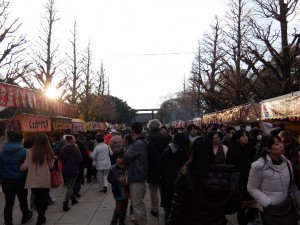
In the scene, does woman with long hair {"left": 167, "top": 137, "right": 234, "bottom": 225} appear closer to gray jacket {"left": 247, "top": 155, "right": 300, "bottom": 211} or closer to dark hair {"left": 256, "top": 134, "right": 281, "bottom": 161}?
gray jacket {"left": 247, "top": 155, "right": 300, "bottom": 211}

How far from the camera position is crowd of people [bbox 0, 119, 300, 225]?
8.63ft

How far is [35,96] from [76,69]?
Answer: 731 inches

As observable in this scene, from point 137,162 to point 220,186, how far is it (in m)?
2.77

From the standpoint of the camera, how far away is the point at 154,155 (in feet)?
19.1

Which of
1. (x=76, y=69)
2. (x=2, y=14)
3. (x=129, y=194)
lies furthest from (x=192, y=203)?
(x=76, y=69)

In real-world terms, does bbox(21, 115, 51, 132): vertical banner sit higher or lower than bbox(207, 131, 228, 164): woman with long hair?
higher

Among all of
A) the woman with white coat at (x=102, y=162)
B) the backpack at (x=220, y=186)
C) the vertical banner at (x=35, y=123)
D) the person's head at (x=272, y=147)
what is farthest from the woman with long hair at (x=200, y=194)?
the vertical banner at (x=35, y=123)

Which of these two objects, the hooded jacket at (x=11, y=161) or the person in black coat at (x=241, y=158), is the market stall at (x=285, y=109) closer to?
the person in black coat at (x=241, y=158)

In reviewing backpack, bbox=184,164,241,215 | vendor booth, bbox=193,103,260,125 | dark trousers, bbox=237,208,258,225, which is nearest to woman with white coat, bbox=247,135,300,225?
backpack, bbox=184,164,241,215

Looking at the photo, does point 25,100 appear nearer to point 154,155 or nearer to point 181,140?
point 154,155

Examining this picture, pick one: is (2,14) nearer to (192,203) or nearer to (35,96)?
(35,96)

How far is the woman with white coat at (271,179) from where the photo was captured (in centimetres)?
338

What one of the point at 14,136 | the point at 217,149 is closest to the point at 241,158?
the point at 217,149

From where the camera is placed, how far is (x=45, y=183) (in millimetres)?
5762
